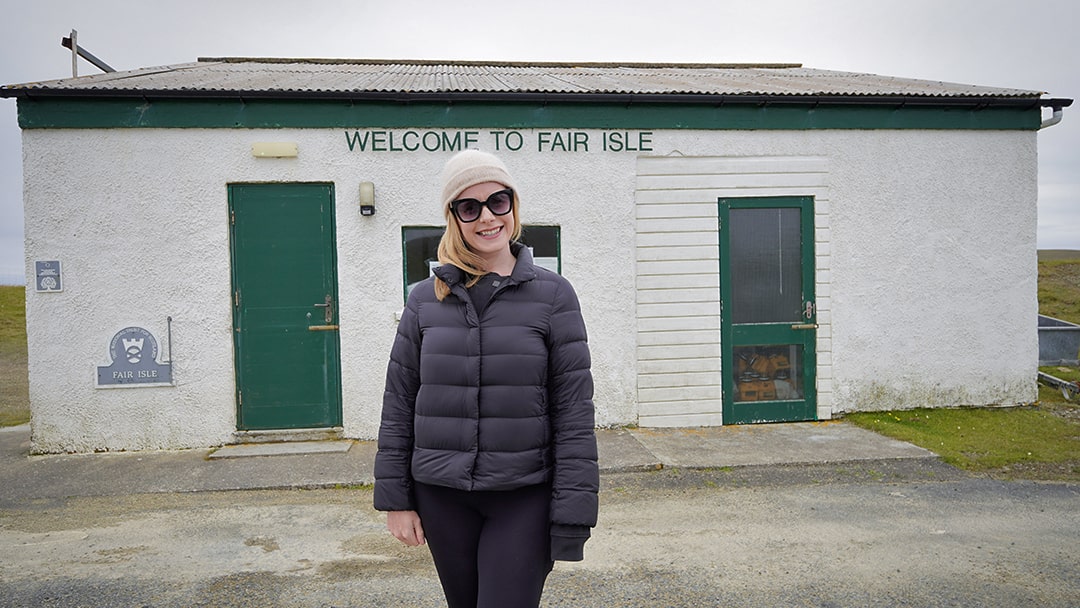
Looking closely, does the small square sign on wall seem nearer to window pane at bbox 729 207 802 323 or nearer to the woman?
the woman

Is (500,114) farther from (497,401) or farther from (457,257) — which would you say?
(497,401)

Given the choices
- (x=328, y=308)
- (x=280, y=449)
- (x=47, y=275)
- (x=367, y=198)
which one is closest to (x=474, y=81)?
(x=367, y=198)

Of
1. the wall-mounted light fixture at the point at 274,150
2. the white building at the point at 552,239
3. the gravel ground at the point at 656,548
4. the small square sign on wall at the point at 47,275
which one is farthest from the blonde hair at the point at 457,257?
the small square sign on wall at the point at 47,275

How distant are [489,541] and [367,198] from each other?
5447 mm

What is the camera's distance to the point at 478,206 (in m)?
2.35

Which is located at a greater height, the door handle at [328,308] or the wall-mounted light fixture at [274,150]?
the wall-mounted light fixture at [274,150]

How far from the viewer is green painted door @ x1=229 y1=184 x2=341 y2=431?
7.18m

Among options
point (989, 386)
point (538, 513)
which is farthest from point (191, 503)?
point (989, 386)

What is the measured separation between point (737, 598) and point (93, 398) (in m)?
6.22

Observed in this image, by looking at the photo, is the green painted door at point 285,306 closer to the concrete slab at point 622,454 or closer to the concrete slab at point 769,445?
the concrete slab at point 622,454

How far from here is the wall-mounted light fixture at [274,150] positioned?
710 cm

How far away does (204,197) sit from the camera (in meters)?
7.09

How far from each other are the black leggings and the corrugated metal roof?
5.69m

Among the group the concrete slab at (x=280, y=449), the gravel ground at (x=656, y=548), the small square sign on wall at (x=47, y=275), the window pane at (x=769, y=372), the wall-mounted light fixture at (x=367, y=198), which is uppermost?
the wall-mounted light fixture at (x=367, y=198)
